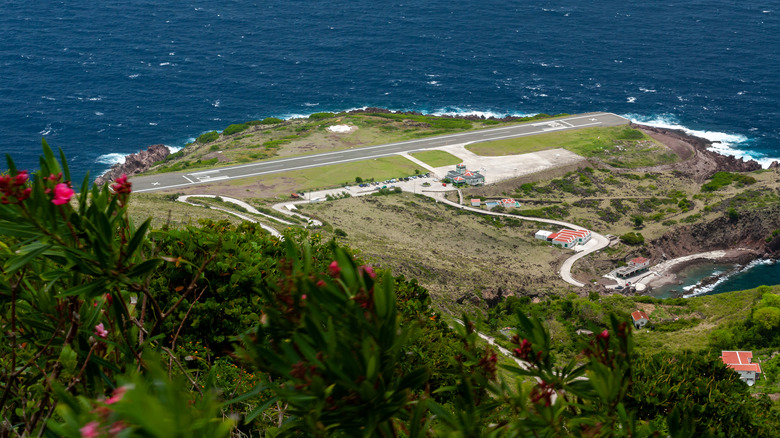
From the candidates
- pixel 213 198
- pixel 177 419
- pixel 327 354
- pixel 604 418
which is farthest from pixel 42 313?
pixel 213 198

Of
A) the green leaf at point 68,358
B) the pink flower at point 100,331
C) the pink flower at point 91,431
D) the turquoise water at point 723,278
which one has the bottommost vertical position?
the turquoise water at point 723,278

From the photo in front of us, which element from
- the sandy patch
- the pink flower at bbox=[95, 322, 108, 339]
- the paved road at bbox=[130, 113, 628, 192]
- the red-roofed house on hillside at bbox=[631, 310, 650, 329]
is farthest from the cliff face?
the pink flower at bbox=[95, 322, 108, 339]

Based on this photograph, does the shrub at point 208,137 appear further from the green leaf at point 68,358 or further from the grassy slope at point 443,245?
the green leaf at point 68,358

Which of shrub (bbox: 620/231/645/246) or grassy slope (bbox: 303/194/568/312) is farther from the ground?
grassy slope (bbox: 303/194/568/312)

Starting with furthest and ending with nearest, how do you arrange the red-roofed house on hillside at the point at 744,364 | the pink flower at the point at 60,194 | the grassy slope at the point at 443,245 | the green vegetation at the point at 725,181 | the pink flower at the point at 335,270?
the green vegetation at the point at 725,181 < the grassy slope at the point at 443,245 < the red-roofed house on hillside at the point at 744,364 < the pink flower at the point at 60,194 < the pink flower at the point at 335,270

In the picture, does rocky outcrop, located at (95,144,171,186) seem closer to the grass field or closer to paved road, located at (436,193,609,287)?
paved road, located at (436,193,609,287)

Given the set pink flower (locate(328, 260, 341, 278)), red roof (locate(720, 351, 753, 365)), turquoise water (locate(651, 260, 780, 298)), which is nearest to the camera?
pink flower (locate(328, 260, 341, 278))

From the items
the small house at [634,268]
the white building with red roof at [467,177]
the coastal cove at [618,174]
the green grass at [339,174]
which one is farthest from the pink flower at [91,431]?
the white building with red roof at [467,177]
